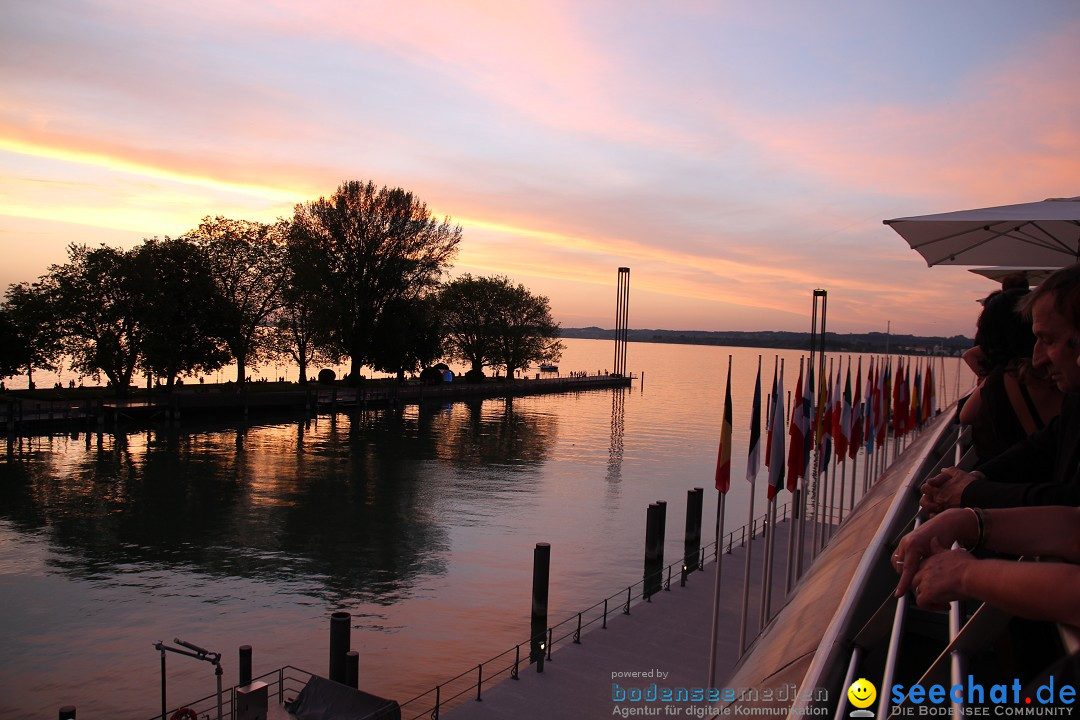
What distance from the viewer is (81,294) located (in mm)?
55562

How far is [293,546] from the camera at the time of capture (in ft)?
83.5

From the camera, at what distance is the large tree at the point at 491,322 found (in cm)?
9581

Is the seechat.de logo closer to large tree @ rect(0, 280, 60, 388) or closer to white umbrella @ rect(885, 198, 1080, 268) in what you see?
white umbrella @ rect(885, 198, 1080, 268)

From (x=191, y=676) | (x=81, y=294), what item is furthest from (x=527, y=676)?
(x=81, y=294)

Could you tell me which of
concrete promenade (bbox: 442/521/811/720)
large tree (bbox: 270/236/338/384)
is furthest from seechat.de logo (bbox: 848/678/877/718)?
large tree (bbox: 270/236/338/384)

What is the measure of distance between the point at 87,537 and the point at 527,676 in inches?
712

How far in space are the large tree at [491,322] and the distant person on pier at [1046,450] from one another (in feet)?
299

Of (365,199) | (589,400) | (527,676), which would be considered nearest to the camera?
(527,676)

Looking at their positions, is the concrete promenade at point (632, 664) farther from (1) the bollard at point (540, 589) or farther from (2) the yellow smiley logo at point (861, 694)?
(2) the yellow smiley logo at point (861, 694)

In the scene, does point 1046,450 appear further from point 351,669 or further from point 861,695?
point 351,669

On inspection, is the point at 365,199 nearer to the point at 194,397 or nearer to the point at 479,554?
the point at 194,397

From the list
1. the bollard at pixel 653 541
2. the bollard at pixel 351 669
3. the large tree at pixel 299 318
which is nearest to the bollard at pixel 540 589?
the bollard at pixel 351 669

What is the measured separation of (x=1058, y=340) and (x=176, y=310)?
63.1 meters

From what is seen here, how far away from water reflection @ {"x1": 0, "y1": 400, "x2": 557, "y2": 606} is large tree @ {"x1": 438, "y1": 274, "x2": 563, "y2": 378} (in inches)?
1672
